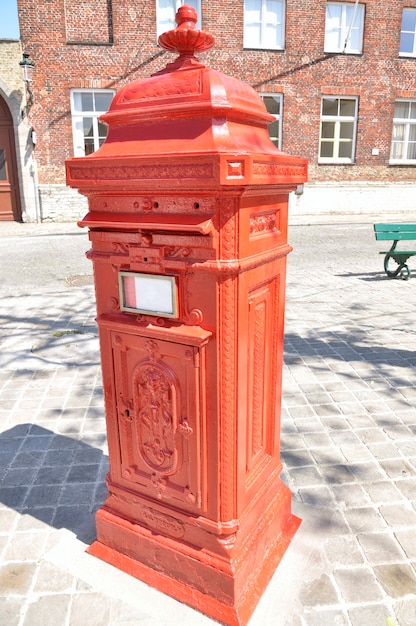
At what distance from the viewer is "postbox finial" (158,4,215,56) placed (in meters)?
2.00

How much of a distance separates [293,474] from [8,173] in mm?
17872

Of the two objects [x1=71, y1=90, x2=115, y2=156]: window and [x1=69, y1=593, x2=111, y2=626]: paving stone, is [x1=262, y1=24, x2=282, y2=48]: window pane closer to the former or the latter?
[x1=71, y1=90, x2=115, y2=156]: window

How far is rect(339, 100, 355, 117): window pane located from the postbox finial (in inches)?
789

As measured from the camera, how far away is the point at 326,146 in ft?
66.4

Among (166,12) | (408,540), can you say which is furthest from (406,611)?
(166,12)

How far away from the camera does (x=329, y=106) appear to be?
19781 mm

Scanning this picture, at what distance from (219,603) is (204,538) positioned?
31 centimetres

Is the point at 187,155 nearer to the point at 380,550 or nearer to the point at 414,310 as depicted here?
the point at 380,550

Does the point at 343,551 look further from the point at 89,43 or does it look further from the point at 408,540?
the point at 89,43

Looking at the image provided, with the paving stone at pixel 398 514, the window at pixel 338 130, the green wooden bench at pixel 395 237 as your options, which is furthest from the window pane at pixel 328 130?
the paving stone at pixel 398 514

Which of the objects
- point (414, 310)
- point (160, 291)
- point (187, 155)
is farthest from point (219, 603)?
point (414, 310)

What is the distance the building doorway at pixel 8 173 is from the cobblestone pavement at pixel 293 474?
1256 cm

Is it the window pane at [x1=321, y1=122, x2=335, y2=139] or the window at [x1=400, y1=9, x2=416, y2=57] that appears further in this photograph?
the window pane at [x1=321, y1=122, x2=335, y2=139]

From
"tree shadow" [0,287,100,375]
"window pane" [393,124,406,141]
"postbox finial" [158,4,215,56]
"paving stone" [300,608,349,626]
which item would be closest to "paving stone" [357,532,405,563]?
"paving stone" [300,608,349,626]
